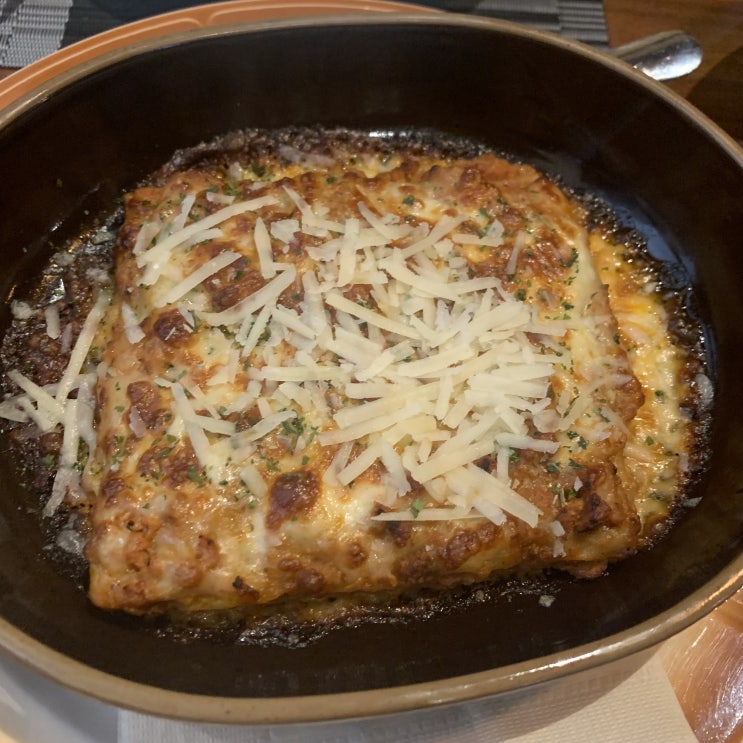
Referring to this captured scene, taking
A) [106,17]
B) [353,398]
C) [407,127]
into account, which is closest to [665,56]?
[407,127]

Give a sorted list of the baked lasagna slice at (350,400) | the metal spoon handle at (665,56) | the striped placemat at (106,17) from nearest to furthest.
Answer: the baked lasagna slice at (350,400) → the metal spoon handle at (665,56) → the striped placemat at (106,17)

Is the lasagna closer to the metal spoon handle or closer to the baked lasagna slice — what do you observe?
the baked lasagna slice

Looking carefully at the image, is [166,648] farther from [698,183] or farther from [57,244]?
[698,183]

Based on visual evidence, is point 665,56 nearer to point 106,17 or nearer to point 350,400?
point 350,400

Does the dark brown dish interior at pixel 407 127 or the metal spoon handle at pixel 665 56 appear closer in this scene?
the dark brown dish interior at pixel 407 127

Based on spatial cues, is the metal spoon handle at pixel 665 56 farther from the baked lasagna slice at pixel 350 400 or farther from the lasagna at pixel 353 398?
the baked lasagna slice at pixel 350 400

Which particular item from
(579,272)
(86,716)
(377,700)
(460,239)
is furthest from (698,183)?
(86,716)

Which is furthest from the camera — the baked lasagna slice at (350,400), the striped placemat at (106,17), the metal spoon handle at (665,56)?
the striped placemat at (106,17)

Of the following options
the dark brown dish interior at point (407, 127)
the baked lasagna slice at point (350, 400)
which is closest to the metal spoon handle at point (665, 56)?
the dark brown dish interior at point (407, 127)
